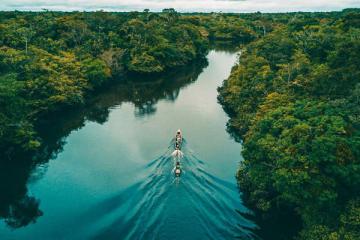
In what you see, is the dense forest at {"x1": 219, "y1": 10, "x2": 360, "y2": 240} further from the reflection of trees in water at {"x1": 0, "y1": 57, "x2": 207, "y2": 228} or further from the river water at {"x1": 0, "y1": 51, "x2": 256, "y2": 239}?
the reflection of trees in water at {"x1": 0, "y1": 57, "x2": 207, "y2": 228}

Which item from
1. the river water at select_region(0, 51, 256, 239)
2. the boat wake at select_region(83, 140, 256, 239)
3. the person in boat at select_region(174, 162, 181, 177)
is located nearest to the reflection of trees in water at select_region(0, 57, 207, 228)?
the river water at select_region(0, 51, 256, 239)

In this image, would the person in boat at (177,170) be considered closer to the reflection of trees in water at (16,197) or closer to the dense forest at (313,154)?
the dense forest at (313,154)

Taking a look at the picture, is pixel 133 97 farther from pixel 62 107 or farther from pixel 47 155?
pixel 47 155

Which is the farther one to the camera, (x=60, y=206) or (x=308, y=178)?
(x=60, y=206)

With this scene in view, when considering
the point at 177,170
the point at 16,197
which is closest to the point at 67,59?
the point at 16,197

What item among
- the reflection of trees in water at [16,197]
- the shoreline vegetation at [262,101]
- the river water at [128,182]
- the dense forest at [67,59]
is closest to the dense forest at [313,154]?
the shoreline vegetation at [262,101]

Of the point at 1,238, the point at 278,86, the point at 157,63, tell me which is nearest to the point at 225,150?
the point at 278,86

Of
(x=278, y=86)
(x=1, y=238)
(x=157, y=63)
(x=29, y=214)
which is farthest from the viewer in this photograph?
(x=157, y=63)
